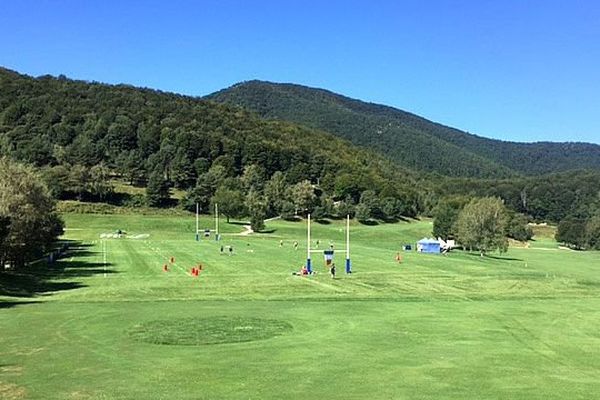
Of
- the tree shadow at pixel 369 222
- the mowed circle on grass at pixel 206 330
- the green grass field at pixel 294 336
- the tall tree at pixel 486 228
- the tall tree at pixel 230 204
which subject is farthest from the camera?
the tree shadow at pixel 369 222

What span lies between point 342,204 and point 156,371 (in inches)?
A: 6126

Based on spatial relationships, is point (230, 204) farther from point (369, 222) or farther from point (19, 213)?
point (19, 213)

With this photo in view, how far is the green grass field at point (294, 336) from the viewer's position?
62.0 ft

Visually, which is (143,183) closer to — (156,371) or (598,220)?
(598,220)

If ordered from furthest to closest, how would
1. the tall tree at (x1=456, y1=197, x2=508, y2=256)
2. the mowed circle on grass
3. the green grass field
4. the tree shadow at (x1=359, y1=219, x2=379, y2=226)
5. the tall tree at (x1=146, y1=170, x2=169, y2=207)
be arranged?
1. the tree shadow at (x1=359, y1=219, x2=379, y2=226)
2. the tall tree at (x1=146, y1=170, x2=169, y2=207)
3. the tall tree at (x1=456, y1=197, x2=508, y2=256)
4. the mowed circle on grass
5. the green grass field

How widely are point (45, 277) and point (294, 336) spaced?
31615 mm

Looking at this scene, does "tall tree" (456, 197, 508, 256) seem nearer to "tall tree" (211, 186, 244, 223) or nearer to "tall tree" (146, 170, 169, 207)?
"tall tree" (211, 186, 244, 223)

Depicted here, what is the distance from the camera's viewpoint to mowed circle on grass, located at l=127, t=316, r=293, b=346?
85.5ft

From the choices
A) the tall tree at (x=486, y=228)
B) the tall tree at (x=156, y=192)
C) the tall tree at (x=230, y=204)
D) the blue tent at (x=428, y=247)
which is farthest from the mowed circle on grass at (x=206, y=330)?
the tall tree at (x=156, y=192)

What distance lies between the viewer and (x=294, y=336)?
2714 centimetres

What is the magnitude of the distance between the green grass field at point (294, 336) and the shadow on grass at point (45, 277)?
23cm

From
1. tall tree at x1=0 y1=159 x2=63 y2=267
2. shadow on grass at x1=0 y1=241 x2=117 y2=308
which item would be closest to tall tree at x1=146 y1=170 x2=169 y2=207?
shadow on grass at x1=0 y1=241 x2=117 y2=308

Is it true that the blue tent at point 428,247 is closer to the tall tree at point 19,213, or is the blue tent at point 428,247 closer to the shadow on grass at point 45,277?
the shadow on grass at point 45,277

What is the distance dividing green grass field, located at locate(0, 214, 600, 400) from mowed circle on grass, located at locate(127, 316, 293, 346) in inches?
3.0
